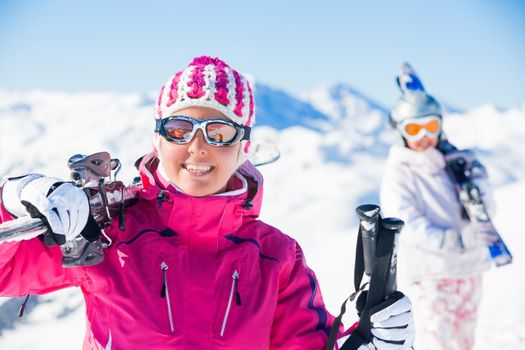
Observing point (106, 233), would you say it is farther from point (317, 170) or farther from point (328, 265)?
point (317, 170)

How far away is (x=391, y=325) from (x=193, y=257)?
2.58 feet

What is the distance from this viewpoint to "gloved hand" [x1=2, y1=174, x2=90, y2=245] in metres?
1.52

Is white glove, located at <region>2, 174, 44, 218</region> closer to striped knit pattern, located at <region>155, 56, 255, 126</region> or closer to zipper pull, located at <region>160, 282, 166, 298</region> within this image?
zipper pull, located at <region>160, 282, 166, 298</region>

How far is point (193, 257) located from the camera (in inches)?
77.1

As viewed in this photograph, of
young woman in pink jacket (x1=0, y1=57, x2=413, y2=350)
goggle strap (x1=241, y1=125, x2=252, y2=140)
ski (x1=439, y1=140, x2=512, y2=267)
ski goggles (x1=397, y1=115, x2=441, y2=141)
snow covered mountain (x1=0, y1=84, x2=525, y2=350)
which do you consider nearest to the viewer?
young woman in pink jacket (x1=0, y1=57, x2=413, y2=350)

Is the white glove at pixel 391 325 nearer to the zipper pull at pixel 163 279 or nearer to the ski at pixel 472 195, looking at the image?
the zipper pull at pixel 163 279

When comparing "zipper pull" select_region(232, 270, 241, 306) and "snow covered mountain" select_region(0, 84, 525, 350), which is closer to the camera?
"zipper pull" select_region(232, 270, 241, 306)

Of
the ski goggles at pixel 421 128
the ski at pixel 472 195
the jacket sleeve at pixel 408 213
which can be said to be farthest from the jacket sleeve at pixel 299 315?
the ski goggles at pixel 421 128

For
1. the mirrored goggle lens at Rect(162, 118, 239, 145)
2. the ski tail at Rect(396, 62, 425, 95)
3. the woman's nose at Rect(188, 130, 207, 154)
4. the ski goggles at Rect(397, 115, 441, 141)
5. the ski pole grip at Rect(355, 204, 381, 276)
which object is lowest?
the ski pole grip at Rect(355, 204, 381, 276)

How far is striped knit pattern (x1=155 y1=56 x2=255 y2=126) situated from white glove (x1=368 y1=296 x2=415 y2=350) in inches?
38.6

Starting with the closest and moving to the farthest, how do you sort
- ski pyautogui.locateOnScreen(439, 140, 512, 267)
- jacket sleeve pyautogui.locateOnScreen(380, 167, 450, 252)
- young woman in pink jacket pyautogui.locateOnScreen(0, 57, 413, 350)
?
young woman in pink jacket pyautogui.locateOnScreen(0, 57, 413, 350)
jacket sleeve pyautogui.locateOnScreen(380, 167, 450, 252)
ski pyautogui.locateOnScreen(439, 140, 512, 267)

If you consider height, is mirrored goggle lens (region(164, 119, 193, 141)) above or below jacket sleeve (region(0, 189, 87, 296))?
above

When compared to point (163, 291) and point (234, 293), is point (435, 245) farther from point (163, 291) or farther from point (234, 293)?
point (163, 291)

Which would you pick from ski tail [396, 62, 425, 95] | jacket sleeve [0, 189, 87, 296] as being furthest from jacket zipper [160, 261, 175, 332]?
ski tail [396, 62, 425, 95]
